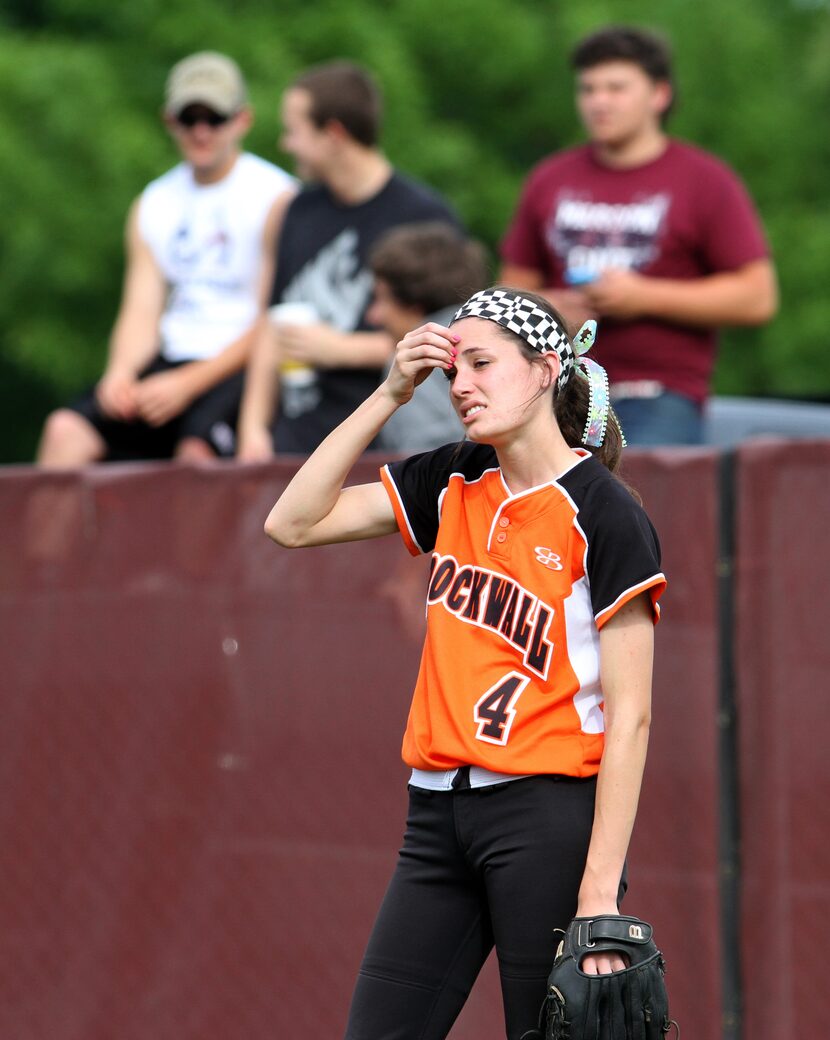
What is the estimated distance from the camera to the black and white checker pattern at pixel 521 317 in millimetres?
3340

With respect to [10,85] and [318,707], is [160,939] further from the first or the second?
[10,85]

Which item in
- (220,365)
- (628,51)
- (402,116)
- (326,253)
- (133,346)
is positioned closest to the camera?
(628,51)

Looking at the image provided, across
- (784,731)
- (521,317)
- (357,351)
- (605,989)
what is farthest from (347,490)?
(357,351)

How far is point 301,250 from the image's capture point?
6.13m

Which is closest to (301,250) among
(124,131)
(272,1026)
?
(272,1026)

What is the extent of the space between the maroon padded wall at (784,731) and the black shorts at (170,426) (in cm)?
233

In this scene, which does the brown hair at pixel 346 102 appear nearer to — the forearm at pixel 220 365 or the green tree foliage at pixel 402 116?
the forearm at pixel 220 365

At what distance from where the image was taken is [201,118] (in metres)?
6.50

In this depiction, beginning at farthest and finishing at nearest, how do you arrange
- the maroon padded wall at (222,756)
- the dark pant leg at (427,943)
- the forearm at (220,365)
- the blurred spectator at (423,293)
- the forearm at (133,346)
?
the forearm at (133,346) < the forearm at (220,365) < the blurred spectator at (423,293) < the maroon padded wall at (222,756) < the dark pant leg at (427,943)

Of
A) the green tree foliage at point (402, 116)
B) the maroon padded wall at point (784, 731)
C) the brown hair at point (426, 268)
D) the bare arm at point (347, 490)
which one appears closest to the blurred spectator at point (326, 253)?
the brown hair at point (426, 268)

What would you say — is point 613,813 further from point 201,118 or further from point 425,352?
point 201,118

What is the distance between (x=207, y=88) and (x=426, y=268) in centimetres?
175

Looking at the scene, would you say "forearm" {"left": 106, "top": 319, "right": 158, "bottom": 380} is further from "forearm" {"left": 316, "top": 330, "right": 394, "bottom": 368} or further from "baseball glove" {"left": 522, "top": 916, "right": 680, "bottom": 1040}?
"baseball glove" {"left": 522, "top": 916, "right": 680, "bottom": 1040}

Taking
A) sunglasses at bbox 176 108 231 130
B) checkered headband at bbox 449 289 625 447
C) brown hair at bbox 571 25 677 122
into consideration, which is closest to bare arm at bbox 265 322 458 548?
checkered headband at bbox 449 289 625 447
